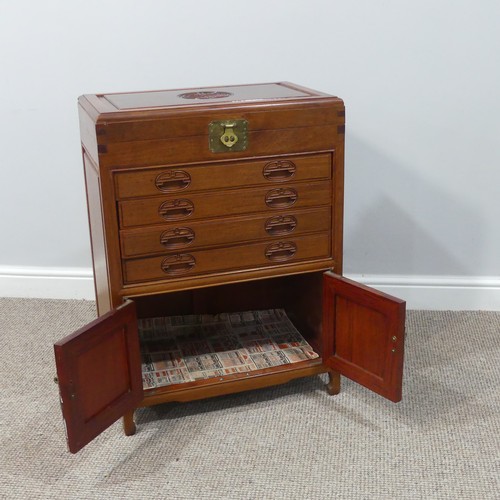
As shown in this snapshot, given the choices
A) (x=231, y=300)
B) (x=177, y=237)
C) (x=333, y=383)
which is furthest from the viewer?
(x=231, y=300)

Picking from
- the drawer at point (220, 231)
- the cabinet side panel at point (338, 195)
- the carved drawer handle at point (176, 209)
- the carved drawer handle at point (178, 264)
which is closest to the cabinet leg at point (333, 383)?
the cabinet side panel at point (338, 195)

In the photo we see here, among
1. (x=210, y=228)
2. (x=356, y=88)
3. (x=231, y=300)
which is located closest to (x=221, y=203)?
(x=210, y=228)

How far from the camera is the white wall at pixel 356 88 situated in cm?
238

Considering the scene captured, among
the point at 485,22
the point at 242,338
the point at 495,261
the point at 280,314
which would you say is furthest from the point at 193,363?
the point at 485,22

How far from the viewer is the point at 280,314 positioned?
2.37 metres

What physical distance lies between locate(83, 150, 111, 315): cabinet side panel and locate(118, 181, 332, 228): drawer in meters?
0.11

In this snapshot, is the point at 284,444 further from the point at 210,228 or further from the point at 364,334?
the point at 210,228

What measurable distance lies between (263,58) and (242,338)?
0.93 m

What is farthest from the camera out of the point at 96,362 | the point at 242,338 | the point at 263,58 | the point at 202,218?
the point at 263,58

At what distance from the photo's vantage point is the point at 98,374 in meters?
1.73

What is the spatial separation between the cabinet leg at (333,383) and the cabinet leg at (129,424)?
0.56 m

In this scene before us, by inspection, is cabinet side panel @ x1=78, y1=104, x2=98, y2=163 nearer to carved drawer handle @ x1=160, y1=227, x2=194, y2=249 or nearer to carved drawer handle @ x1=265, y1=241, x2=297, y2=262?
carved drawer handle @ x1=160, y1=227, x2=194, y2=249

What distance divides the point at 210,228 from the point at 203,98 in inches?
13.7

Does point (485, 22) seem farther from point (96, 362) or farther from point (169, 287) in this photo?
point (96, 362)
